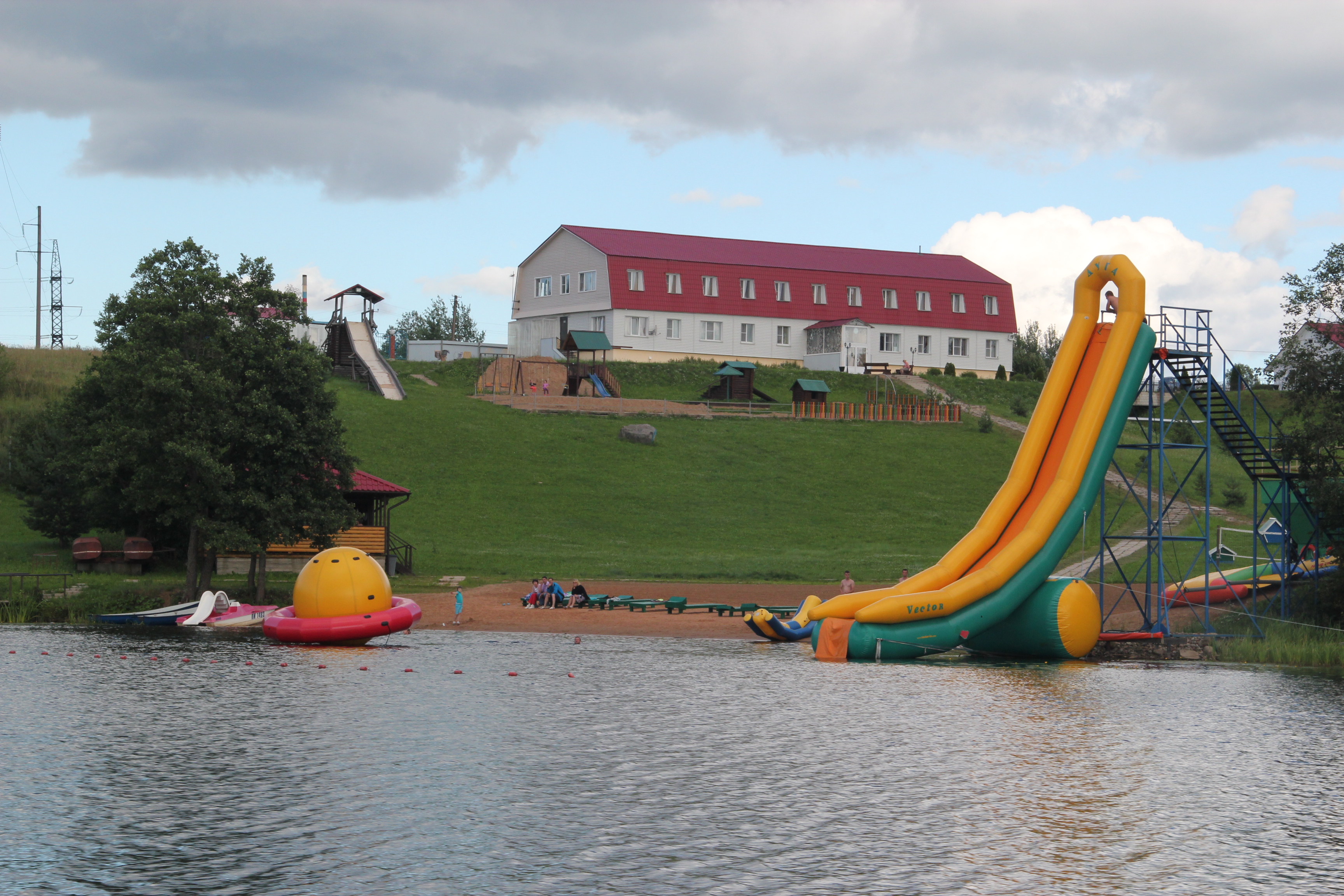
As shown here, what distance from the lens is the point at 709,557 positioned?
156ft

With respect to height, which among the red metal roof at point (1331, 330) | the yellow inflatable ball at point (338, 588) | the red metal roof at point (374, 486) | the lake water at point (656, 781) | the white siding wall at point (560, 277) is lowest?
the lake water at point (656, 781)

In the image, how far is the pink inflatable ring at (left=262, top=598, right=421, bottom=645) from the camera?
28.9m

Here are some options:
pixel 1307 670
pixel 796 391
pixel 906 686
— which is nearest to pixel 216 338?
pixel 906 686

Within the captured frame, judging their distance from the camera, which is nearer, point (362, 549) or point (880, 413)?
point (362, 549)

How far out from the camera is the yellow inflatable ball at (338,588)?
1145 inches

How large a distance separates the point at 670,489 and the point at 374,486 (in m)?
17.4

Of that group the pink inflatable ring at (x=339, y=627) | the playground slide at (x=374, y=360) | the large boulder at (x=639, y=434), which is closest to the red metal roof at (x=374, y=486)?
the pink inflatable ring at (x=339, y=627)

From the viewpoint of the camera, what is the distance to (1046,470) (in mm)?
29672

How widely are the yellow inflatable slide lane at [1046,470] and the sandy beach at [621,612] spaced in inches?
237

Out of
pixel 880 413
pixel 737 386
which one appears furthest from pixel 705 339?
pixel 880 413

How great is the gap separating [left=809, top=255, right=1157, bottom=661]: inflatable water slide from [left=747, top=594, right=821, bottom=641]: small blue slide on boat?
2.53m

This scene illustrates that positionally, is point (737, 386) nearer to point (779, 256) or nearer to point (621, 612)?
point (779, 256)

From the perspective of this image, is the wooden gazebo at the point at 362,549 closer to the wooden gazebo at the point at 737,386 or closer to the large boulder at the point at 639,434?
the large boulder at the point at 639,434

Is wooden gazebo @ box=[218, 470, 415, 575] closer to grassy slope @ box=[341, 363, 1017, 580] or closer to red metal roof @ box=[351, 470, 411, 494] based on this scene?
red metal roof @ box=[351, 470, 411, 494]
